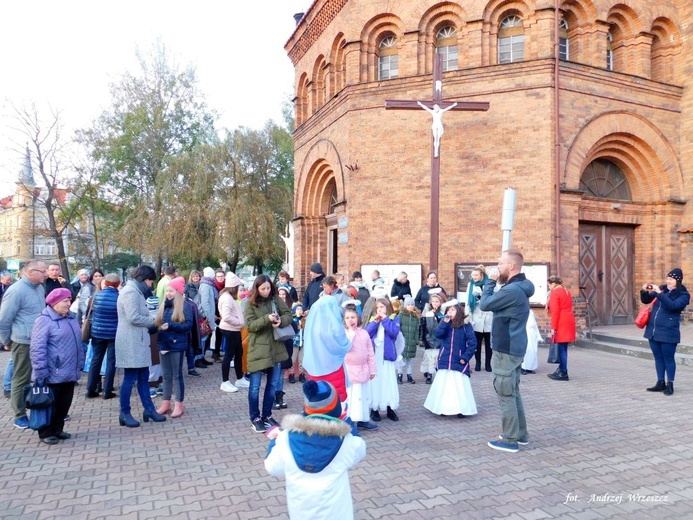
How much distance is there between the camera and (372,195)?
48.8 ft

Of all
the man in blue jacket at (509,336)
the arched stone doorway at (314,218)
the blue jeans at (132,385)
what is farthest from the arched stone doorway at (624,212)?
the blue jeans at (132,385)

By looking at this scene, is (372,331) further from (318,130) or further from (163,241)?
(163,241)

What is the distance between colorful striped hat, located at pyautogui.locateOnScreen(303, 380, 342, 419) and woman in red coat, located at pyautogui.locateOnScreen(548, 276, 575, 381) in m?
6.98

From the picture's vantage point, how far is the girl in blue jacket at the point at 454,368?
21.0 feet

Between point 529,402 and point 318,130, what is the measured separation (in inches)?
520

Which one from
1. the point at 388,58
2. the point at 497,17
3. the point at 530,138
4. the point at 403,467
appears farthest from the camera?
the point at 388,58

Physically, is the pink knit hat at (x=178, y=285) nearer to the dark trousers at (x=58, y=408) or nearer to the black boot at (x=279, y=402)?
the dark trousers at (x=58, y=408)

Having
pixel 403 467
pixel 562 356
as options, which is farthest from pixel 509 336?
pixel 562 356

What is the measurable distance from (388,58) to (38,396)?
45.7 feet

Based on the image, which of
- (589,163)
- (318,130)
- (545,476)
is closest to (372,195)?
(318,130)

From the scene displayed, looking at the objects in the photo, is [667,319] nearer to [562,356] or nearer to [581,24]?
[562,356]

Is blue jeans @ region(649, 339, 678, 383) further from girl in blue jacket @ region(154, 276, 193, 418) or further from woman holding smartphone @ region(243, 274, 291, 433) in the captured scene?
girl in blue jacket @ region(154, 276, 193, 418)

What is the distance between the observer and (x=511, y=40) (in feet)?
47.6

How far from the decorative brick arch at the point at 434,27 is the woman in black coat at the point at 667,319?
934 cm
